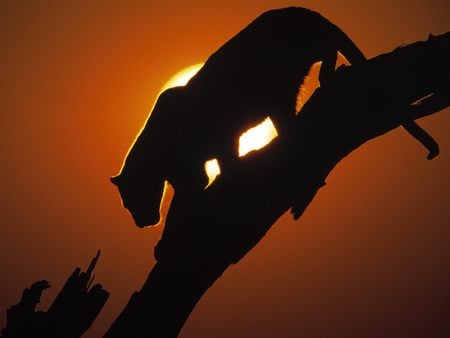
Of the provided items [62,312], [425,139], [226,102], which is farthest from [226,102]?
[62,312]

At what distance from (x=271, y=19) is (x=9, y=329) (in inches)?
159

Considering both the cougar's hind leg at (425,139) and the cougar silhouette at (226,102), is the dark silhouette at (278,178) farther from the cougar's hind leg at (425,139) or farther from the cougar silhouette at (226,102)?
the cougar silhouette at (226,102)

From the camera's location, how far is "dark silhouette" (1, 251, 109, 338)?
271cm

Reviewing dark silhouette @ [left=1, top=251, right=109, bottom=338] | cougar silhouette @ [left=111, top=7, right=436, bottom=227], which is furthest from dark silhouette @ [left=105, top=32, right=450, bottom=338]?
cougar silhouette @ [left=111, top=7, right=436, bottom=227]

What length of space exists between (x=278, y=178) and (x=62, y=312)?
179 centimetres

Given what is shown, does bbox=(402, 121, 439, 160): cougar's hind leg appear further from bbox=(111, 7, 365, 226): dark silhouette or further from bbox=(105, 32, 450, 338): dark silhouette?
bbox=(111, 7, 365, 226): dark silhouette

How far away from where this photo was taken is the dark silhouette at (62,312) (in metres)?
2.71

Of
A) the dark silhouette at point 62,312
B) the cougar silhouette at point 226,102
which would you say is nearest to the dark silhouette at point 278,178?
the dark silhouette at point 62,312

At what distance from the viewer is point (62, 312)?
110 inches

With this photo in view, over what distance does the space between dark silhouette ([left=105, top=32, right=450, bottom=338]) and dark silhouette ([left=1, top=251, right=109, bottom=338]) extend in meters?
0.63

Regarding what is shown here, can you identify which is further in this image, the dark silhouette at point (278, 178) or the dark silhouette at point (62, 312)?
the dark silhouette at point (62, 312)

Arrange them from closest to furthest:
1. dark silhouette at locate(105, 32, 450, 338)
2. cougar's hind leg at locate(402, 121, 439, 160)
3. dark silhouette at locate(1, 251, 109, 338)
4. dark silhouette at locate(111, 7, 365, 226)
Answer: dark silhouette at locate(105, 32, 450, 338), dark silhouette at locate(1, 251, 109, 338), cougar's hind leg at locate(402, 121, 439, 160), dark silhouette at locate(111, 7, 365, 226)

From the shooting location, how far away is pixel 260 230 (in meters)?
2.36

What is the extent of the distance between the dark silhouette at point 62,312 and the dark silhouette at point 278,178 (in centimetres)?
63
